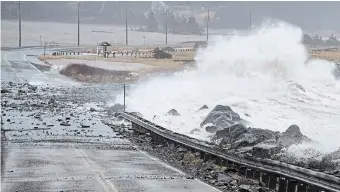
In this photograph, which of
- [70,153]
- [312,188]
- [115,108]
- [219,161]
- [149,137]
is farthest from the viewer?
[115,108]

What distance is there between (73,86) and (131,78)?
7.66 m

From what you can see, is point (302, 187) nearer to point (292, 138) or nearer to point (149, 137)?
point (292, 138)

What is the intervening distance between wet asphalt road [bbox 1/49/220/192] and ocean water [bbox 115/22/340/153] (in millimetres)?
4204

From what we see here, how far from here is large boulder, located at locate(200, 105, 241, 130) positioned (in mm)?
24703

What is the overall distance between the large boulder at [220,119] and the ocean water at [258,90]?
719 mm

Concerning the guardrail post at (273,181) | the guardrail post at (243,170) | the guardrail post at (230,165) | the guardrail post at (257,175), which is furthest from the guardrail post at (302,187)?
the guardrail post at (230,165)

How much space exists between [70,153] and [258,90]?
2757 cm

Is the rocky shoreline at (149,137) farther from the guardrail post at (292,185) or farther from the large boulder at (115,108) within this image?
the guardrail post at (292,185)

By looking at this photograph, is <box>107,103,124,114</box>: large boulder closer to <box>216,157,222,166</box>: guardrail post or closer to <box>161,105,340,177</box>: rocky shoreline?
<box>161,105,340,177</box>: rocky shoreline

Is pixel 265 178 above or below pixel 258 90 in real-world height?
below

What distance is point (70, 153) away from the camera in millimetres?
16578

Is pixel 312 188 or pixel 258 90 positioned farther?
pixel 258 90

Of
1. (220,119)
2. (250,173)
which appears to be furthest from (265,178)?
(220,119)

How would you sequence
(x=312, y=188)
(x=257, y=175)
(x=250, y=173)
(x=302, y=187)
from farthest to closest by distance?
(x=250, y=173) < (x=257, y=175) < (x=302, y=187) < (x=312, y=188)
